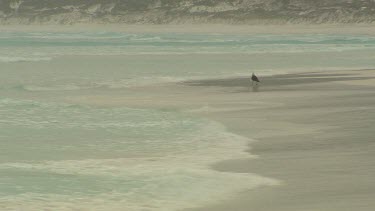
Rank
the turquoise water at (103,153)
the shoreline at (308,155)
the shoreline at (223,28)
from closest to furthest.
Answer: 1. the shoreline at (308,155)
2. the turquoise water at (103,153)
3. the shoreline at (223,28)

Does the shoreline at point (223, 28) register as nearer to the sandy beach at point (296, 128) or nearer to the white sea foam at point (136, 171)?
the sandy beach at point (296, 128)

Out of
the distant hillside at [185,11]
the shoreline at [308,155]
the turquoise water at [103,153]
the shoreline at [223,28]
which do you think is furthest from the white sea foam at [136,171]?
the distant hillside at [185,11]

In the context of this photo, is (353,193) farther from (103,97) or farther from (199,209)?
(103,97)

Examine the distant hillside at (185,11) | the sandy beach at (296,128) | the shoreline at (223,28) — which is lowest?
the shoreline at (223,28)

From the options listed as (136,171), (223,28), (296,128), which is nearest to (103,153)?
(136,171)

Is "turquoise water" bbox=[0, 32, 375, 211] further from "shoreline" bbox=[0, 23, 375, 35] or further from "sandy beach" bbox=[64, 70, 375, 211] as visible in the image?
"shoreline" bbox=[0, 23, 375, 35]
